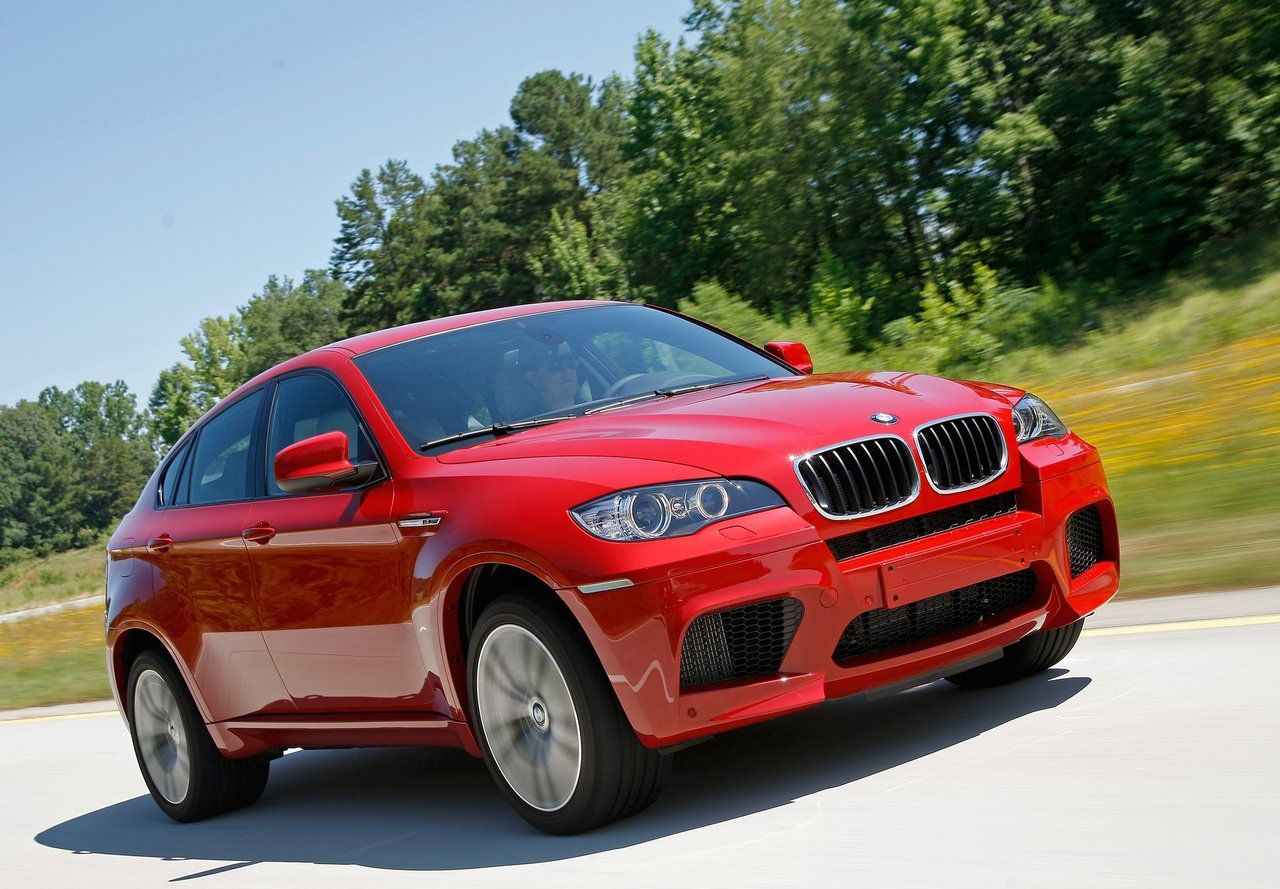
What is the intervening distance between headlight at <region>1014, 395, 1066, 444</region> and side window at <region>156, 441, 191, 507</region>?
137 inches

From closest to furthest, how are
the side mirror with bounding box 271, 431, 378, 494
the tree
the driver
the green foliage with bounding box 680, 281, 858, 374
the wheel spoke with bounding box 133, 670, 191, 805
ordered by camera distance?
1. the side mirror with bounding box 271, 431, 378, 494
2. the driver
3. the wheel spoke with bounding box 133, 670, 191, 805
4. the green foliage with bounding box 680, 281, 858, 374
5. the tree

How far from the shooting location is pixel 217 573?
5965 mm

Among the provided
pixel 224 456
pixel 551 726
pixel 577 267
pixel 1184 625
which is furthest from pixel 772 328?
pixel 577 267

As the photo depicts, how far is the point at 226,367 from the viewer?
12531 centimetres

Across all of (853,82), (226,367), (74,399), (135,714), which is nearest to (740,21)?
(853,82)

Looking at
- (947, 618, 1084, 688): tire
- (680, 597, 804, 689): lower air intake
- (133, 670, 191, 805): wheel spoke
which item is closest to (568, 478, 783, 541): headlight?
(680, 597, 804, 689): lower air intake

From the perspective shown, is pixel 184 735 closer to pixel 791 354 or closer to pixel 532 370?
pixel 532 370

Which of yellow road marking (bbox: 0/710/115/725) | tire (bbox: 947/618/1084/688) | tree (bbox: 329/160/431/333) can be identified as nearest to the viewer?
tire (bbox: 947/618/1084/688)

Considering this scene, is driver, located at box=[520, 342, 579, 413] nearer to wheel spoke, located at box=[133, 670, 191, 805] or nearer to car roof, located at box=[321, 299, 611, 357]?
car roof, located at box=[321, 299, 611, 357]

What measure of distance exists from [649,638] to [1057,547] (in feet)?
4.95

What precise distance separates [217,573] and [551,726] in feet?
6.70

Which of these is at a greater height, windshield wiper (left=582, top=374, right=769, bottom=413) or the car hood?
windshield wiper (left=582, top=374, right=769, bottom=413)

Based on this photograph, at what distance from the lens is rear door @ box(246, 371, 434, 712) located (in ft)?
16.4

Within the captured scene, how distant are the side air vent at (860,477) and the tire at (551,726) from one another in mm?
Result: 779
